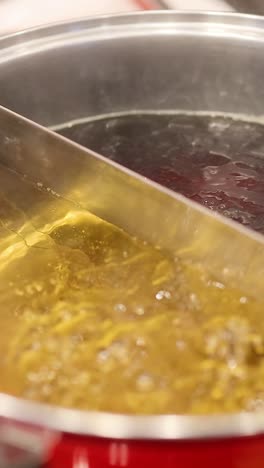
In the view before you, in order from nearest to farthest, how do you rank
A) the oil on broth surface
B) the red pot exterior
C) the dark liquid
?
the red pot exterior
the oil on broth surface
the dark liquid

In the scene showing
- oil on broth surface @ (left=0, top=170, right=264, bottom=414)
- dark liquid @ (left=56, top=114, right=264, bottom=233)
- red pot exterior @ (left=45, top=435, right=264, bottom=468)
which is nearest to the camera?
red pot exterior @ (left=45, top=435, right=264, bottom=468)

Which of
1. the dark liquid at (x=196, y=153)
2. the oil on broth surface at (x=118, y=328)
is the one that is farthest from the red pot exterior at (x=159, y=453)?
the dark liquid at (x=196, y=153)

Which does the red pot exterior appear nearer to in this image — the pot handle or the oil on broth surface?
the pot handle

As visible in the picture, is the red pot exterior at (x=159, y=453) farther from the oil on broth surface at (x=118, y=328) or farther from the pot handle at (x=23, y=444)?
the oil on broth surface at (x=118, y=328)

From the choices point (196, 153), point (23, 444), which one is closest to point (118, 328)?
point (23, 444)

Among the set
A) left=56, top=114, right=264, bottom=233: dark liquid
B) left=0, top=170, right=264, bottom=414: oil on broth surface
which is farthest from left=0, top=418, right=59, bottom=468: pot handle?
left=56, top=114, right=264, bottom=233: dark liquid

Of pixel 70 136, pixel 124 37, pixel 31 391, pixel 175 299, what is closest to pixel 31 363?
pixel 31 391
